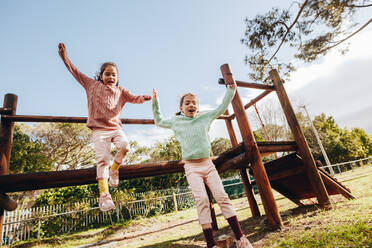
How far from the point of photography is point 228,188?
16.3 metres

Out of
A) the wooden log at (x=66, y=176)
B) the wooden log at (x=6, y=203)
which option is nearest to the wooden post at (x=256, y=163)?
the wooden log at (x=66, y=176)

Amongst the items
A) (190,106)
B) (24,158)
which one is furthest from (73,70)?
(24,158)

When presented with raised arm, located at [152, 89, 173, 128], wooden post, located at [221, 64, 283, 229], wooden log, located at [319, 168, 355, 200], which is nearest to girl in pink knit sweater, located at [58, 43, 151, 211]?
raised arm, located at [152, 89, 173, 128]

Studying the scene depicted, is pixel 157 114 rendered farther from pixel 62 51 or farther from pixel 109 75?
pixel 62 51

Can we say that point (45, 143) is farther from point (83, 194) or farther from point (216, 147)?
point (216, 147)

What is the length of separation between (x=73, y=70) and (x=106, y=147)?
1209 mm

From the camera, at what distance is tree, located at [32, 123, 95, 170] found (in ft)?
50.8

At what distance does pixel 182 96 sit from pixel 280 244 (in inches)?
89.1

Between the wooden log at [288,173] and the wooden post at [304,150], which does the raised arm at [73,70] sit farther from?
the wooden log at [288,173]

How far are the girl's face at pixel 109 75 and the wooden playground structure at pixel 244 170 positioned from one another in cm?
101

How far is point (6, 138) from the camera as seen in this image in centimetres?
290

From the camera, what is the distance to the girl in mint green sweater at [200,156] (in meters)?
2.03

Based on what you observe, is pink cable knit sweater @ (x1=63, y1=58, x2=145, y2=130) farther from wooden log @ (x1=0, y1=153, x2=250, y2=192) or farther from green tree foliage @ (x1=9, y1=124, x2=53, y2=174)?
green tree foliage @ (x1=9, y1=124, x2=53, y2=174)

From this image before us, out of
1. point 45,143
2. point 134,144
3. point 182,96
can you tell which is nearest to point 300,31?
point 182,96
